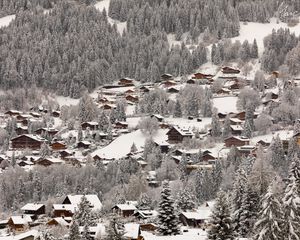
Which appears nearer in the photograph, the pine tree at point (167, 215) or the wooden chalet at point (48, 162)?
the pine tree at point (167, 215)

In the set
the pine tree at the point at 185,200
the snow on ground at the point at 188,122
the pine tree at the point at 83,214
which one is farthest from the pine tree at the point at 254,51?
the pine tree at the point at 83,214

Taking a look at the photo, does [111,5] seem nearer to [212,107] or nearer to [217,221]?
[212,107]

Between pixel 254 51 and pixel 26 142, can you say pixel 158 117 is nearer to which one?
pixel 26 142

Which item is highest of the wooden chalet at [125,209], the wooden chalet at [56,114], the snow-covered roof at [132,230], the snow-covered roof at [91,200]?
the snow-covered roof at [132,230]

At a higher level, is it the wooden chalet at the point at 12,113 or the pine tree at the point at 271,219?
the pine tree at the point at 271,219

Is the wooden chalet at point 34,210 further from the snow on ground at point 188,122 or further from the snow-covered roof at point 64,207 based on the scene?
the snow on ground at point 188,122

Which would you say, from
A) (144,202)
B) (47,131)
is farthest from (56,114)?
(144,202)

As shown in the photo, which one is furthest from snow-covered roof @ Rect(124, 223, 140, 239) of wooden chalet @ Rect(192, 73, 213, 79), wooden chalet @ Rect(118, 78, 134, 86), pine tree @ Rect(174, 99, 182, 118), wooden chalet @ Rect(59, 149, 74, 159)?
wooden chalet @ Rect(118, 78, 134, 86)

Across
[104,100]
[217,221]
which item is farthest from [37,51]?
[217,221]

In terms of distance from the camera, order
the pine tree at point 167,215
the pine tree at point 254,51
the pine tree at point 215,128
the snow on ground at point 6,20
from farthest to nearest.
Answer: the snow on ground at point 6,20 < the pine tree at point 254,51 < the pine tree at point 215,128 < the pine tree at point 167,215
